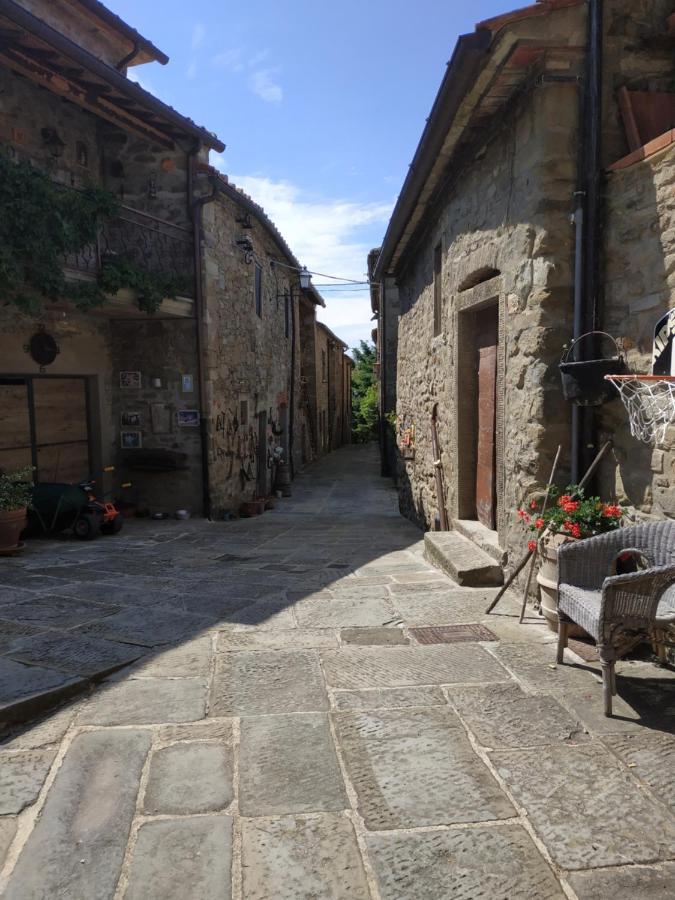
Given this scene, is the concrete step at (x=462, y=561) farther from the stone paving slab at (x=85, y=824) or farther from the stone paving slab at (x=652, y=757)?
the stone paving slab at (x=85, y=824)

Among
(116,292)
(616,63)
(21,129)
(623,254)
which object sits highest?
(21,129)

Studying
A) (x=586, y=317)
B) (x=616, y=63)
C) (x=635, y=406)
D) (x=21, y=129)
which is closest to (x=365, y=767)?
(x=635, y=406)

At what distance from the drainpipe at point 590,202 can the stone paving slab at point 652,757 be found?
1949mm

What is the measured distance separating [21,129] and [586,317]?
7767 millimetres

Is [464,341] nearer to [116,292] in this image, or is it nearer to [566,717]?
[566,717]

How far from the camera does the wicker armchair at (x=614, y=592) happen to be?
268 cm

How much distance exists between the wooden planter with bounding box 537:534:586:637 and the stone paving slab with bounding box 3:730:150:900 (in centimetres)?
234

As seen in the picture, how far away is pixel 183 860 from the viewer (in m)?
1.90

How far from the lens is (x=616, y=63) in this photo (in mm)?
4098

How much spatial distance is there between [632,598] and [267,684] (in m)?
1.77

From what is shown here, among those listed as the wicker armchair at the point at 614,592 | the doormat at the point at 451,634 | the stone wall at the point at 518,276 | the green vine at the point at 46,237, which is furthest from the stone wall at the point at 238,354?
the wicker armchair at the point at 614,592

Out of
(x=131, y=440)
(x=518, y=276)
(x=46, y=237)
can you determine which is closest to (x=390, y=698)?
(x=518, y=276)

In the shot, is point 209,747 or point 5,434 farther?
point 5,434

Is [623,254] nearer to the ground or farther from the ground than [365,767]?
farther from the ground
